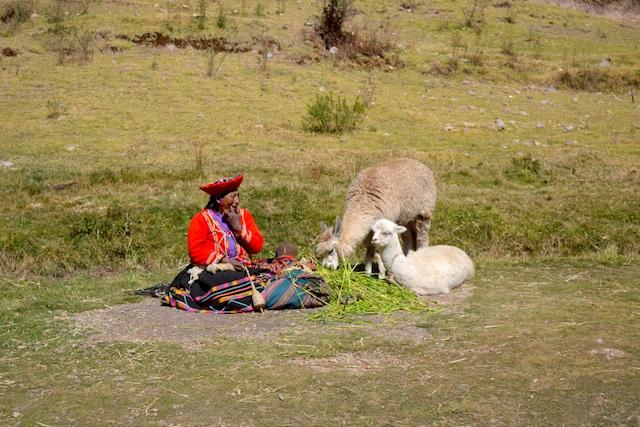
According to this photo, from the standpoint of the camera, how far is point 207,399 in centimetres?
546

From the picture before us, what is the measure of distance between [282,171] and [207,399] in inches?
358

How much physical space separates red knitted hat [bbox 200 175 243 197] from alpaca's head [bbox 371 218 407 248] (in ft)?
4.77

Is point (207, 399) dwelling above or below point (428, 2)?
below

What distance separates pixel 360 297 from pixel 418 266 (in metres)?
0.80

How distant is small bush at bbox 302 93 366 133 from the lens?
57.0 feet

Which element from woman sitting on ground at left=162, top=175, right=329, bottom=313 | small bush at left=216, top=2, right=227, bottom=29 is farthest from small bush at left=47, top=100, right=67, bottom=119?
woman sitting on ground at left=162, top=175, right=329, bottom=313

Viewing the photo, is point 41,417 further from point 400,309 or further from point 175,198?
point 175,198

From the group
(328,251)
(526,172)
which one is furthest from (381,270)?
(526,172)

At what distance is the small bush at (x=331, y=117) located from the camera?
1738 cm

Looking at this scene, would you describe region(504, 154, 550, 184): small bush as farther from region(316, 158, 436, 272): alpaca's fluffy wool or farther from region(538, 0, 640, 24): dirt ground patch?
region(538, 0, 640, 24): dirt ground patch

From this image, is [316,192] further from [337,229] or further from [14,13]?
[14,13]

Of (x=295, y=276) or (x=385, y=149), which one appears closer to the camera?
(x=295, y=276)

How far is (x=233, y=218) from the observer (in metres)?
8.05

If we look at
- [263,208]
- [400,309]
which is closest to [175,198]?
[263,208]
